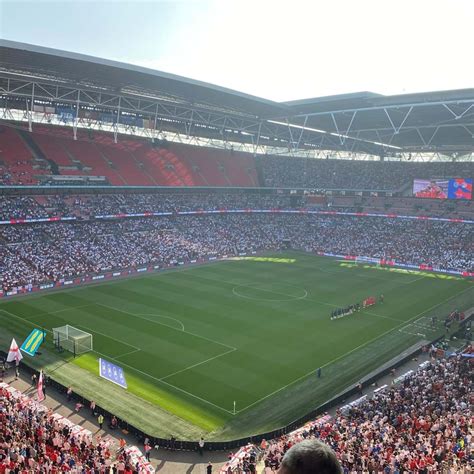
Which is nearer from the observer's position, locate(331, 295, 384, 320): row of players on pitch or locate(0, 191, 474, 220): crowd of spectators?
locate(331, 295, 384, 320): row of players on pitch

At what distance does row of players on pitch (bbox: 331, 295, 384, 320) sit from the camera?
42.4m

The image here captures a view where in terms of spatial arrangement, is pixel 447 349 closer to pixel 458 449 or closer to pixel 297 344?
pixel 297 344

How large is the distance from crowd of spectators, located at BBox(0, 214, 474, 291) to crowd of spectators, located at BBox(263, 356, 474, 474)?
37.2m

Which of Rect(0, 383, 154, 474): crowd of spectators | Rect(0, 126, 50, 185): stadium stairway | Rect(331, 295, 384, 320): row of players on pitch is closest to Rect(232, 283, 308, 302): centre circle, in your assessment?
Rect(331, 295, 384, 320): row of players on pitch

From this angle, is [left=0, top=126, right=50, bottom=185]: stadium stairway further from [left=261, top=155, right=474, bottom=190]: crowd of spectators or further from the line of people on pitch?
[left=261, top=155, right=474, bottom=190]: crowd of spectators

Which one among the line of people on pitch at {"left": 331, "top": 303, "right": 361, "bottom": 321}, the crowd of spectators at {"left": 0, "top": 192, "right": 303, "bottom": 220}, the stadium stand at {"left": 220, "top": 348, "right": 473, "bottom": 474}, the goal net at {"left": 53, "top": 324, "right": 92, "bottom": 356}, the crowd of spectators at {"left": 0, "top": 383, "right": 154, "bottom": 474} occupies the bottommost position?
the goal net at {"left": 53, "top": 324, "right": 92, "bottom": 356}

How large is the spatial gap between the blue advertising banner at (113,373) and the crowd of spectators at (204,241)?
24.2 m

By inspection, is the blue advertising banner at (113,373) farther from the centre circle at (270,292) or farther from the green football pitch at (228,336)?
the centre circle at (270,292)

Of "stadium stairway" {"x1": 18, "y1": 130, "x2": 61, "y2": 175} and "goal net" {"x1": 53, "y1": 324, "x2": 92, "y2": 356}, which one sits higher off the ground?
"stadium stairway" {"x1": 18, "y1": 130, "x2": 61, "y2": 175}

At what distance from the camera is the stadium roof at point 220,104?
167ft

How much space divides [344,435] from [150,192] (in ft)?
199

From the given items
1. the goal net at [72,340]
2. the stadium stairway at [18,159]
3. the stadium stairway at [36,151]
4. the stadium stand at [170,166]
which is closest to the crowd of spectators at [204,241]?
the stadium stairway at [18,159]

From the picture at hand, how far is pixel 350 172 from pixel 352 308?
5411cm

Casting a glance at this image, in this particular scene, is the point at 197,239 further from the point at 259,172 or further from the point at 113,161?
the point at 259,172
